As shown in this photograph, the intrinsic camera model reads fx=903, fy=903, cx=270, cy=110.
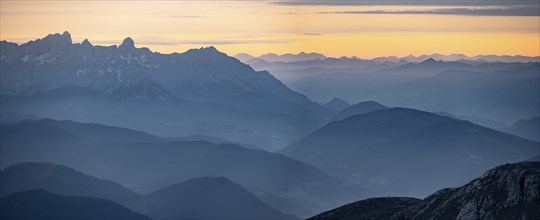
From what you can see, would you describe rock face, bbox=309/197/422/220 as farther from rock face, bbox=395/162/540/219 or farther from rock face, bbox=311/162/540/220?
rock face, bbox=395/162/540/219

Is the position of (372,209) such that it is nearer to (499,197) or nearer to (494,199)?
(494,199)

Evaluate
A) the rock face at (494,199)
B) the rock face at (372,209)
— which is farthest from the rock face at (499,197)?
the rock face at (372,209)

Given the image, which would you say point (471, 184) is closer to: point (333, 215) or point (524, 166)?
point (524, 166)

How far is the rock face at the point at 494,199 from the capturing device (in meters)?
145

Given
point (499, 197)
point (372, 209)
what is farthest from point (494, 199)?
point (372, 209)

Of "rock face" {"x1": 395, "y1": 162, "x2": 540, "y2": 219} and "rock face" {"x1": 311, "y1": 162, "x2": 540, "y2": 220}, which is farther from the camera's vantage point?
"rock face" {"x1": 311, "y1": 162, "x2": 540, "y2": 220}

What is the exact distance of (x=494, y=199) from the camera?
14962 centimetres

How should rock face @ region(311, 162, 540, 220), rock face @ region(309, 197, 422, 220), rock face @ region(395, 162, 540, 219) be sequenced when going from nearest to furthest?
rock face @ region(395, 162, 540, 219)
rock face @ region(311, 162, 540, 220)
rock face @ region(309, 197, 422, 220)

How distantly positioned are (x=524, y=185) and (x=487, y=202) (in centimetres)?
671

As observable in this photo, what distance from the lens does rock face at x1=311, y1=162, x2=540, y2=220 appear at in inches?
5709

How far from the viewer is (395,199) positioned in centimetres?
19550

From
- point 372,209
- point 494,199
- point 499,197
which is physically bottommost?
point 372,209

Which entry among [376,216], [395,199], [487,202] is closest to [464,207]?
[487,202]

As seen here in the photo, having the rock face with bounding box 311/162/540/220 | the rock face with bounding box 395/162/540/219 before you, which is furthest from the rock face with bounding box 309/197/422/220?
the rock face with bounding box 395/162/540/219
